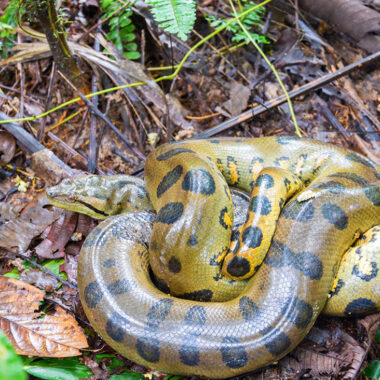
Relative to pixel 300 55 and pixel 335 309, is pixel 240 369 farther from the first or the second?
pixel 300 55

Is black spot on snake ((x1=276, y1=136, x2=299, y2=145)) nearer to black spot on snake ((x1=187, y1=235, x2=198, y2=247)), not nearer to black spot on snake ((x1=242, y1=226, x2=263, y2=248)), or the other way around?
black spot on snake ((x1=242, y1=226, x2=263, y2=248))

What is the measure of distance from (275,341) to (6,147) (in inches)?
158

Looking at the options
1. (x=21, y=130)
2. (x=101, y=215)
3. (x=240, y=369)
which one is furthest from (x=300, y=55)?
(x=240, y=369)

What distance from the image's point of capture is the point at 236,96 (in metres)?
5.35

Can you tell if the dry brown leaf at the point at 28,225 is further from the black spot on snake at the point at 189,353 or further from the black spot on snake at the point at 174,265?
the black spot on snake at the point at 189,353

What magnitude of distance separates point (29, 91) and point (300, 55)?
3982 mm

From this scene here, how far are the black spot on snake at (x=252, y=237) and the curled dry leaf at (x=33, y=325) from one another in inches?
66.0

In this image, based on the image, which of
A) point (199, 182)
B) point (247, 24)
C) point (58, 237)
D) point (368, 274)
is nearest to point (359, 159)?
point (368, 274)

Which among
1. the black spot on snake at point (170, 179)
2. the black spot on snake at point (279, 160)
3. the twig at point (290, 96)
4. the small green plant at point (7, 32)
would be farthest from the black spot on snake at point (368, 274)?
the small green plant at point (7, 32)

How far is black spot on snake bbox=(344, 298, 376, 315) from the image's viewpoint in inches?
132

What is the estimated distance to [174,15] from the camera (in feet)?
13.2

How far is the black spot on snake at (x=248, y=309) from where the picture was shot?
3168 millimetres

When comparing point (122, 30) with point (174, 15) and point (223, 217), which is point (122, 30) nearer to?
point (174, 15)

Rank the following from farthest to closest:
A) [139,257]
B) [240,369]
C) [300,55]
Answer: [300,55], [139,257], [240,369]
